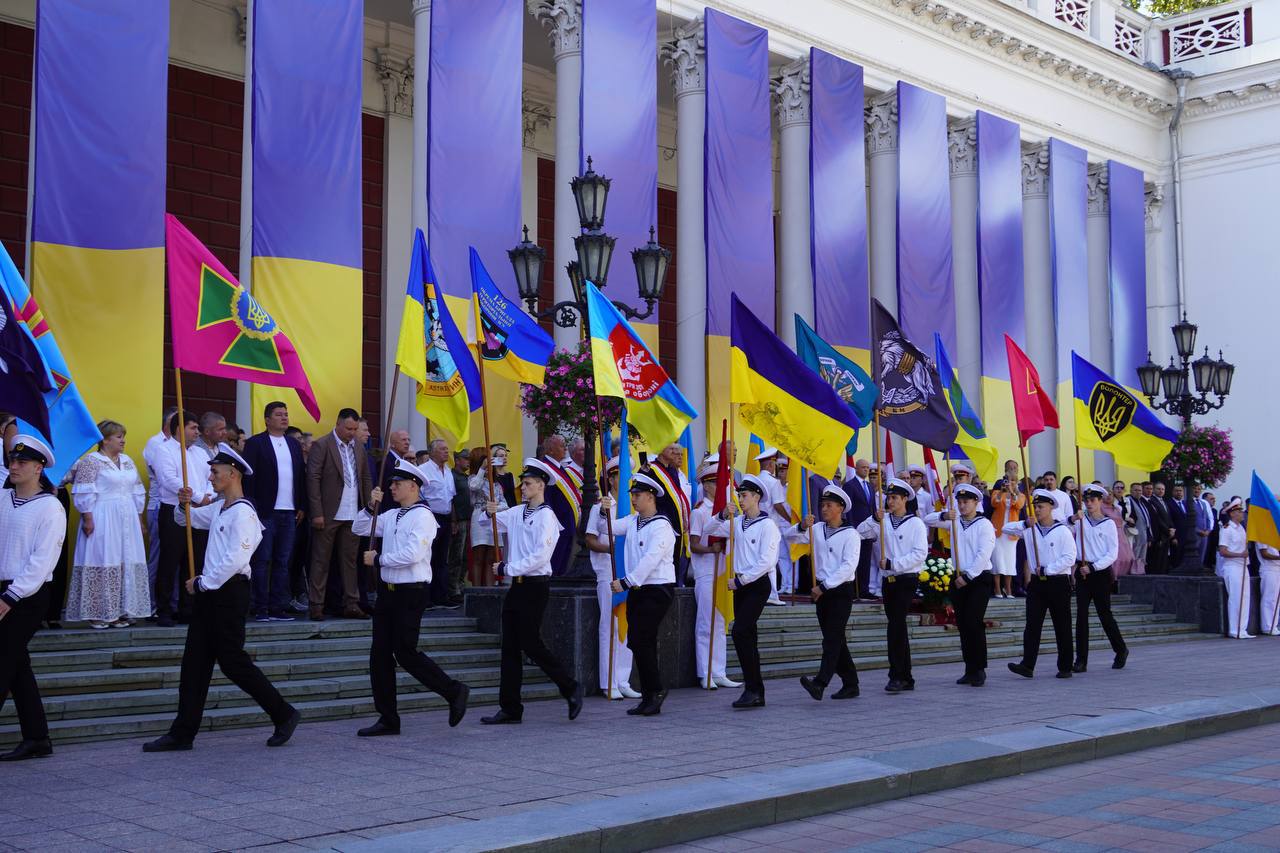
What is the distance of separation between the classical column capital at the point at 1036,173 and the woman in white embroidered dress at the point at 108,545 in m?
22.1

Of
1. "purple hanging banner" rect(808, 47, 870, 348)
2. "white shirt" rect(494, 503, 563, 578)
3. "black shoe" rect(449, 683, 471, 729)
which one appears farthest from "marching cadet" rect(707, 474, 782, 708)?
"purple hanging banner" rect(808, 47, 870, 348)

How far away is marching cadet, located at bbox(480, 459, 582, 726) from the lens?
1052 centimetres

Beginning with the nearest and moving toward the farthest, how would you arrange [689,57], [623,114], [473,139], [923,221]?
[473,139], [623,114], [689,57], [923,221]

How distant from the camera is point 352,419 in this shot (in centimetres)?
1355

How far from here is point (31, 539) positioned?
27.3ft

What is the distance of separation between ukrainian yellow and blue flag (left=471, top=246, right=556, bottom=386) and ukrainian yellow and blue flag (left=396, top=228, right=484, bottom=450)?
1050 millimetres

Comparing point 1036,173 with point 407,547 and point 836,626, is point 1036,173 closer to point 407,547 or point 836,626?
point 836,626

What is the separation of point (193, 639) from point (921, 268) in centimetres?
1817

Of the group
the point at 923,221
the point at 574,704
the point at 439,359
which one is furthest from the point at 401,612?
the point at 923,221

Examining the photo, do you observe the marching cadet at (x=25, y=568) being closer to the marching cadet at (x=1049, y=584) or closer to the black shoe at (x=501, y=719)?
the black shoe at (x=501, y=719)

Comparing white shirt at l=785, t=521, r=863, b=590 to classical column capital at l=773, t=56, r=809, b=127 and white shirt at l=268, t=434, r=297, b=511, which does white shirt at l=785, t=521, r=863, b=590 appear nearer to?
white shirt at l=268, t=434, r=297, b=511

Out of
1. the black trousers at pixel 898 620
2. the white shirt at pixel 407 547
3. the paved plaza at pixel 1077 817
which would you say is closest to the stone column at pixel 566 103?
the black trousers at pixel 898 620

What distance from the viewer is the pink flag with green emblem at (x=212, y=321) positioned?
9.87m

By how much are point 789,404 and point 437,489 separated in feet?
13.3
